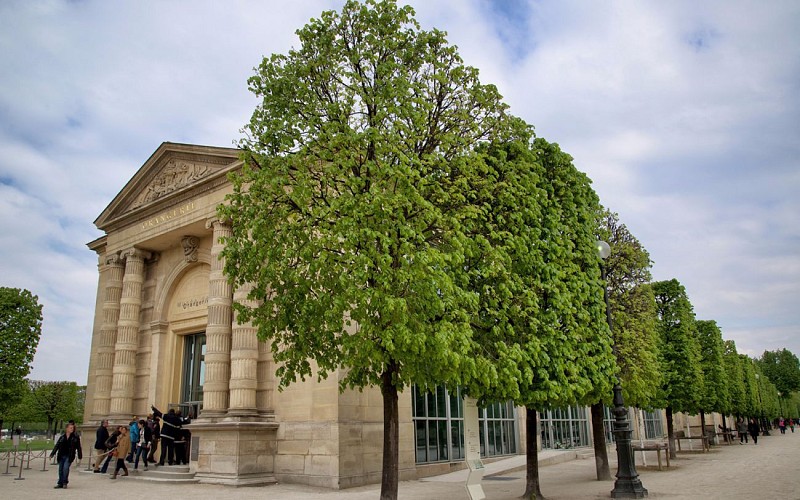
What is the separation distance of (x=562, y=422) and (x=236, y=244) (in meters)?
27.1

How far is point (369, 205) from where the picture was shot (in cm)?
1003

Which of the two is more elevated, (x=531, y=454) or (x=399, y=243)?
(x=399, y=243)

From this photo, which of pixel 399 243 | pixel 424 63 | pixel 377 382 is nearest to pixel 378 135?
pixel 399 243

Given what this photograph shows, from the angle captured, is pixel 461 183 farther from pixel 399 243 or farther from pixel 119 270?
pixel 119 270

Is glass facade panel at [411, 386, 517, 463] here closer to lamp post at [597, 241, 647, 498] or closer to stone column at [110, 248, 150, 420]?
lamp post at [597, 241, 647, 498]

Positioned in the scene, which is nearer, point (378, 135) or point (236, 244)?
point (378, 135)

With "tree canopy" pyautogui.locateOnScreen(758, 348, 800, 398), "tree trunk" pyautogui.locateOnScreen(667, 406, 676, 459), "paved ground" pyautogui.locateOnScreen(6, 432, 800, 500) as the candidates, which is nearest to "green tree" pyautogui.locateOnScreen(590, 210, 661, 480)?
"paved ground" pyautogui.locateOnScreen(6, 432, 800, 500)

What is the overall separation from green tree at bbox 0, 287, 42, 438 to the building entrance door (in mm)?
13101

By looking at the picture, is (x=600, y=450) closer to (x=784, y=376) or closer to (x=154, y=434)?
(x=154, y=434)

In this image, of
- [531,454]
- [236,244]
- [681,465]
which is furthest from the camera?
[681,465]

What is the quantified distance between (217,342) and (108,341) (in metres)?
8.76

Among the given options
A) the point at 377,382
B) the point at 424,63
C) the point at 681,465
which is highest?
the point at 424,63

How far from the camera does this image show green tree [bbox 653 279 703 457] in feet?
86.4

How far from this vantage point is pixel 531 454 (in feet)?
43.9
